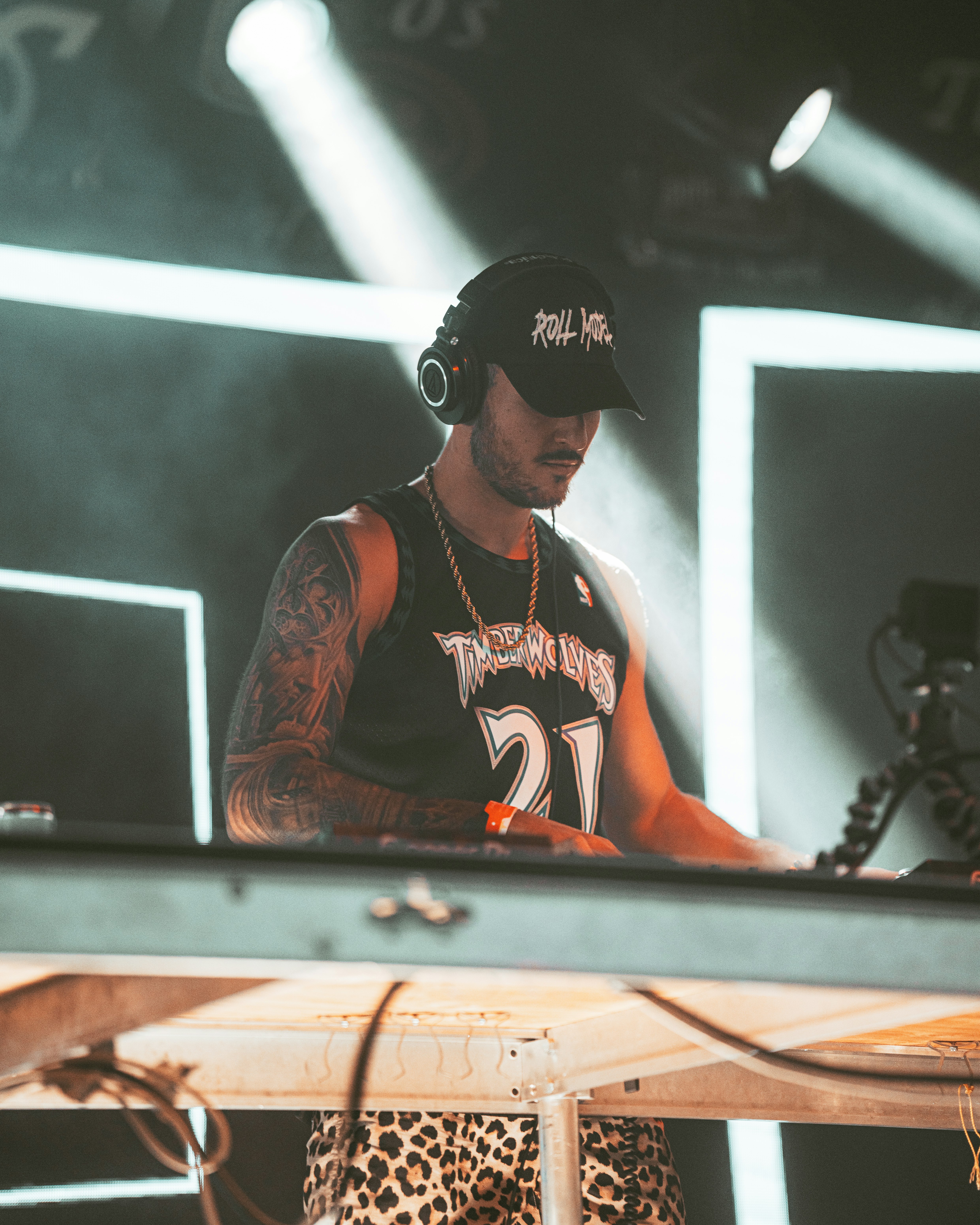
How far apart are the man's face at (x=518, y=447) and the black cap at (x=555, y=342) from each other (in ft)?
0.05

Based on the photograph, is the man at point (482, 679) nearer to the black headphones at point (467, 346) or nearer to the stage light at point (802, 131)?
the black headphones at point (467, 346)

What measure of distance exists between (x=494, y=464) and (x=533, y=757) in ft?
1.34

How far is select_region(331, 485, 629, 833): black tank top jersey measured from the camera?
56.8 inches

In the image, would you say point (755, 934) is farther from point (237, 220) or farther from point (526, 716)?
point (237, 220)

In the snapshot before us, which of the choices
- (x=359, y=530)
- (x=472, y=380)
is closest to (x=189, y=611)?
(x=359, y=530)

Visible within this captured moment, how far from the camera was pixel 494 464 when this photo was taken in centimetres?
162

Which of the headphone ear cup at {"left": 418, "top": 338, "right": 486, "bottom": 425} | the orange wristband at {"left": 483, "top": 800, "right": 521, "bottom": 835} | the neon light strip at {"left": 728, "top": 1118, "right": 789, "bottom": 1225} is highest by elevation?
the headphone ear cup at {"left": 418, "top": 338, "right": 486, "bottom": 425}

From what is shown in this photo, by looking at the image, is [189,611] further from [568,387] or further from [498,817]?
[498,817]

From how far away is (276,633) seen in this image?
1486mm

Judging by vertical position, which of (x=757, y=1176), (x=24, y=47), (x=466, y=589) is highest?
(x=24, y=47)

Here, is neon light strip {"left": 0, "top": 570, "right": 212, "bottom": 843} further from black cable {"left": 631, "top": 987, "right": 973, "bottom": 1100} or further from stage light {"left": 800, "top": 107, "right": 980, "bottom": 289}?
stage light {"left": 800, "top": 107, "right": 980, "bottom": 289}

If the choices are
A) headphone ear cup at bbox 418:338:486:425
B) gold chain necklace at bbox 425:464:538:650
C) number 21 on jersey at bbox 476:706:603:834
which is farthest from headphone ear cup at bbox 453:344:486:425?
number 21 on jersey at bbox 476:706:603:834

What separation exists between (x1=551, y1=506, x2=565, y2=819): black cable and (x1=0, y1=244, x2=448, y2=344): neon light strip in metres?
0.38

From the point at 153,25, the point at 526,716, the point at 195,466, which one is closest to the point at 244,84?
the point at 153,25
